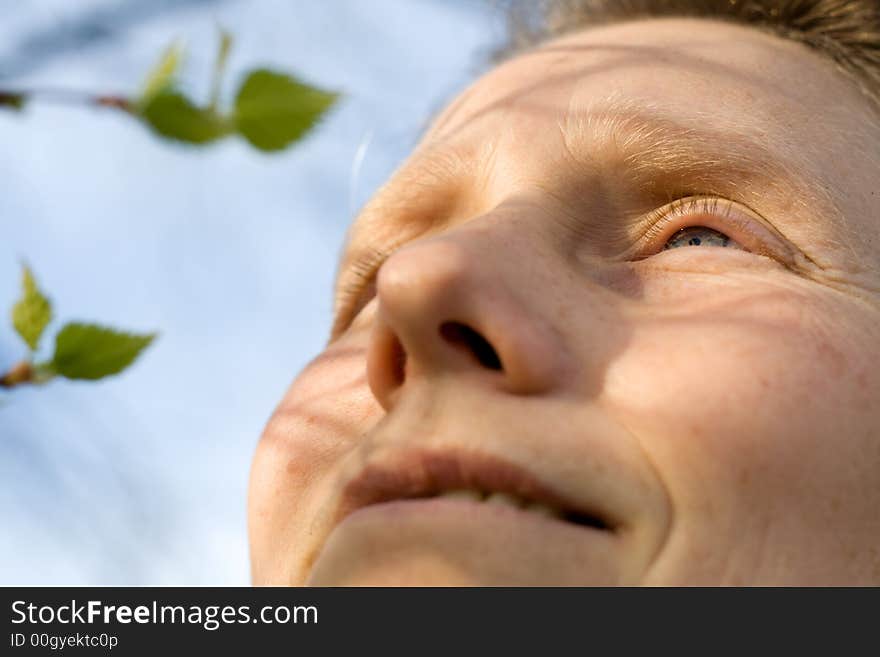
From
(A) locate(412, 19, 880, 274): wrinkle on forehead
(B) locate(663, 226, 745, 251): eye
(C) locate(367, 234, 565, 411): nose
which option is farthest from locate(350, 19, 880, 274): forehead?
(C) locate(367, 234, 565, 411): nose

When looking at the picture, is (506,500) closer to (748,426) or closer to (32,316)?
(748,426)

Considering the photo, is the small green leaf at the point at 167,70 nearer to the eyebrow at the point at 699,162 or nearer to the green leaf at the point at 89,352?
the green leaf at the point at 89,352

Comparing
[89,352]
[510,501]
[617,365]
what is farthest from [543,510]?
[89,352]

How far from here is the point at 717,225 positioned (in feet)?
3.87

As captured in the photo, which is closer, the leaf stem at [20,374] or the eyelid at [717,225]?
the leaf stem at [20,374]

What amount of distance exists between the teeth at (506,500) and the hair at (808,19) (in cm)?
99

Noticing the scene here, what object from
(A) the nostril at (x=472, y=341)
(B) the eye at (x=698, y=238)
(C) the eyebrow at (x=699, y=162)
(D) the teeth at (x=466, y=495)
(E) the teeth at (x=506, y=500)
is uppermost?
(C) the eyebrow at (x=699, y=162)

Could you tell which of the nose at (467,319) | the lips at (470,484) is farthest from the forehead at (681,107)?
the lips at (470,484)

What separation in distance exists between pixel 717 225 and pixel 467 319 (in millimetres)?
441

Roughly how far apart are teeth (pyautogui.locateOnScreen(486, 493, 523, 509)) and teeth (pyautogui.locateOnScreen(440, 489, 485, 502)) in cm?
1

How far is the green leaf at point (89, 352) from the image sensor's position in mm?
602

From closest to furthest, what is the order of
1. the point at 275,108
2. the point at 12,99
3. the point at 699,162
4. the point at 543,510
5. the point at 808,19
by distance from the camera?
1. the point at 12,99
2. the point at 275,108
3. the point at 543,510
4. the point at 699,162
5. the point at 808,19

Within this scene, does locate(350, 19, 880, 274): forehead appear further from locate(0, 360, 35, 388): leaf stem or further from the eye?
locate(0, 360, 35, 388): leaf stem

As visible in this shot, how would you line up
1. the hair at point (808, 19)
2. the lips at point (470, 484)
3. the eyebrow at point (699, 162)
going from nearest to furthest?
1. the lips at point (470, 484)
2. the eyebrow at point (699, 162)
3. the hair at point (808, 19)
